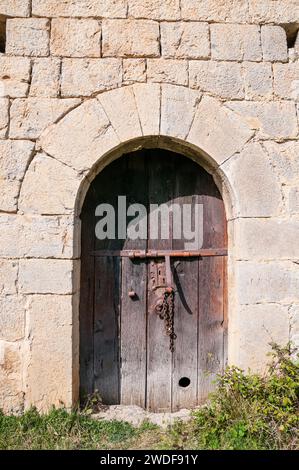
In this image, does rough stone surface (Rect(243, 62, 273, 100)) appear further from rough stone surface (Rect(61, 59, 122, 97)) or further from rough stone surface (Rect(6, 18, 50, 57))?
rough stone surface (Rect(6, 18, 50, 57))

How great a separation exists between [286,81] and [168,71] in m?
0.92

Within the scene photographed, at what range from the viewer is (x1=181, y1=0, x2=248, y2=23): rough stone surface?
2.85 meters

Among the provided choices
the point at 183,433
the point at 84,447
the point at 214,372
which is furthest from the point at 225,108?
the point at 84,447

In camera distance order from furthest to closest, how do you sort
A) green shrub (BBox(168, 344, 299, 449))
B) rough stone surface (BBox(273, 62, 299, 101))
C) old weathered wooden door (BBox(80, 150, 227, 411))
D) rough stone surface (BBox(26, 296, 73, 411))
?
old weathered wooden door (BBox(80, 150, 227, 411)), rough stone surface (BBox(273, 62, 299, 101)), rough stone surface (BBox(26, 296, 73, 411)), green shrub (BBox(168, 344, 299, 449))

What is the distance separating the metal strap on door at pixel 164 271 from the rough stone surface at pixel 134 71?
1310 millimetres

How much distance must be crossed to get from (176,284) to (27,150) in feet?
5.03

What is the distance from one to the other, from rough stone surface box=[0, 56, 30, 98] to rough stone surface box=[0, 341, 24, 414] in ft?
5.99

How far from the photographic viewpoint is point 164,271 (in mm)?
2998

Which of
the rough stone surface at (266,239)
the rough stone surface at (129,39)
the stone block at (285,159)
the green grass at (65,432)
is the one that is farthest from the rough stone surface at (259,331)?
the rough stone surface at (129,39)

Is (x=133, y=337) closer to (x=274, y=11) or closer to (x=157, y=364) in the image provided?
(x=157, y=364)

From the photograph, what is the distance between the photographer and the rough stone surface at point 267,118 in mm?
2828

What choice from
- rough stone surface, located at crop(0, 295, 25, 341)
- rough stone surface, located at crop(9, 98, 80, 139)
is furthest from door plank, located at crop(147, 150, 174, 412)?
rough stone surface, located at crop(9, 98, 80, 139)

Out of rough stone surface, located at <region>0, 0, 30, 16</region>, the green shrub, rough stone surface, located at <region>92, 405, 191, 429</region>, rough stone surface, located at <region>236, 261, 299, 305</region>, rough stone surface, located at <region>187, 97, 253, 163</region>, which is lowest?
rough stone surface, located at <region>92, 405, 191, 429</region>

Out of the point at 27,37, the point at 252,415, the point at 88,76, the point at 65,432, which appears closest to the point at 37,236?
the point at 88,76
